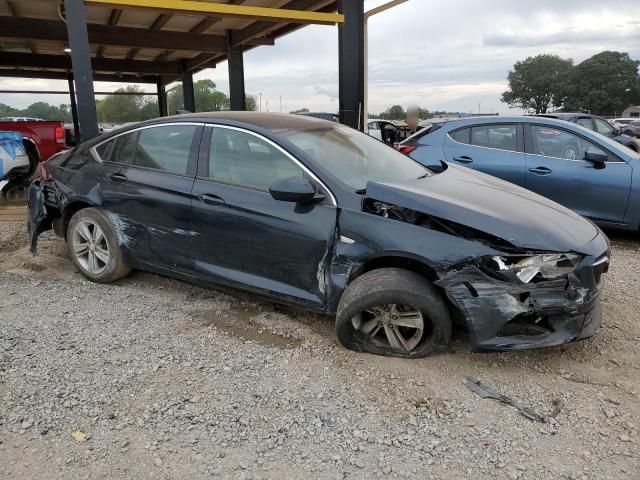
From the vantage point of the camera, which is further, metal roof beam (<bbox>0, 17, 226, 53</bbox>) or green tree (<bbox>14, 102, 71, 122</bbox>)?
green tree (<bbox>14, 102, 71, 122</bbox>)

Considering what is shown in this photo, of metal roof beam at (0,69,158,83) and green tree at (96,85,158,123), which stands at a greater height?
metal roof beam at (0,69,158,83)

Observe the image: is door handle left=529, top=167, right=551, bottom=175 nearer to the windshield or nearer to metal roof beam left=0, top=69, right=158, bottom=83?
the windshield

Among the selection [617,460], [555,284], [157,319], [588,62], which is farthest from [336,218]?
[588,62]

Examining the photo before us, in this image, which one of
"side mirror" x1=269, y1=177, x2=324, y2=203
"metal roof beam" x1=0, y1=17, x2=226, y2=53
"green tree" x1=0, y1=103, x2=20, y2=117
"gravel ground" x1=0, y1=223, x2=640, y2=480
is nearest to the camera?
"gravel ground" x1=0, y1=223, x2=640, y2=480

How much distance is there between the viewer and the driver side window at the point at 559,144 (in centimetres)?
577

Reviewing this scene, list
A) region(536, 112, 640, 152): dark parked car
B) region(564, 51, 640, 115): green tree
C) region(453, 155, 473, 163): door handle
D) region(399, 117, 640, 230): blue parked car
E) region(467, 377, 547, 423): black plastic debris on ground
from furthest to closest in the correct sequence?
region(564, 51, 640, 115): green tree
region(536, 112, 640, 152): dark parked car
region(453, 155, 473, 163): door handle
region(399, 117, 640, 230): blue parked car
region(467, 377, 547, 423): black plastic debris on ground

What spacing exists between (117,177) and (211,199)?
1.08m

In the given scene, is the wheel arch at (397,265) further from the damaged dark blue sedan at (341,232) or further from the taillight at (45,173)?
the taillight at (45,173)

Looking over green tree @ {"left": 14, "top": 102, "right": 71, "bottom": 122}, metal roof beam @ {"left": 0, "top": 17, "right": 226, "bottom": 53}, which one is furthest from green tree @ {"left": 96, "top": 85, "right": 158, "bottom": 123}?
metal roof beam @ {"left": 0, "top": 17, "right": 226, "bottom": 53}

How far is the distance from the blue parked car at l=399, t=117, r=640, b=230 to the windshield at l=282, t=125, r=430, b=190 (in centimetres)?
210

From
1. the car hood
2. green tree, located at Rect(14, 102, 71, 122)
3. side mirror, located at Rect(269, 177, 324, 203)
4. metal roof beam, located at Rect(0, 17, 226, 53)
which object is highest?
metal roof beam, located at Rect(0, 17, 226, 53)

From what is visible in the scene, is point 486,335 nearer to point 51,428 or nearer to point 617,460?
point 617,460

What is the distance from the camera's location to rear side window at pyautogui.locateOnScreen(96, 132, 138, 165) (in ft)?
14.0

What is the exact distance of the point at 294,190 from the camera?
3191 mm
